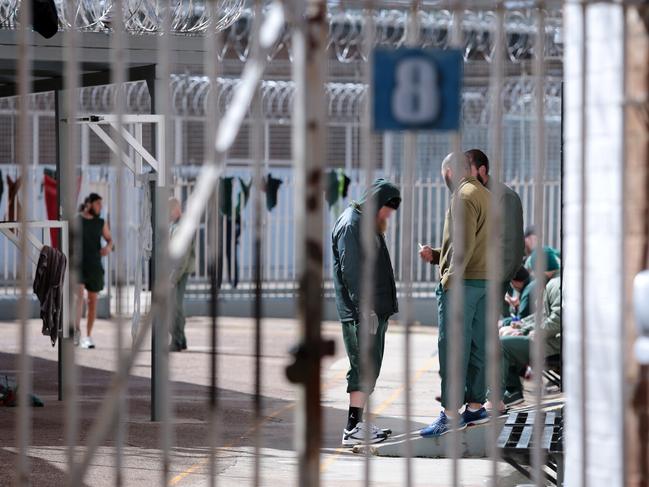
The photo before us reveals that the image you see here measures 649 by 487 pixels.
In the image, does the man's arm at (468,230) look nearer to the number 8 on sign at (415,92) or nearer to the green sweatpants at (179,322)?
the number 8 on sign at (415,92)

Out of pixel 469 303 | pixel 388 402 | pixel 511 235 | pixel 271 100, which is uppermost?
pixel 271 100

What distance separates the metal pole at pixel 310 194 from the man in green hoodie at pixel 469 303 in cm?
351

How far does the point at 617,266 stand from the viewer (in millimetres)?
4535

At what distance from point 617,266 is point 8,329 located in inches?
487

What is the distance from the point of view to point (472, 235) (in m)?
7.64

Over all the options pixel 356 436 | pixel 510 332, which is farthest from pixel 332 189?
pixel 356 436

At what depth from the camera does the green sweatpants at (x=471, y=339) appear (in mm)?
7895

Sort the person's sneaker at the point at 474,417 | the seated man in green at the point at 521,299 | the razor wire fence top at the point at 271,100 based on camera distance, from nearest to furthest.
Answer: the person's sneaker at the point at 474,417, the seated man in green at the point at 521,299, the razor wire fence top at the point at 271,100

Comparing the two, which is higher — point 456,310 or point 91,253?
point 456,310

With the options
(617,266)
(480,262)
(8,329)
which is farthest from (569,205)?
(8,329)

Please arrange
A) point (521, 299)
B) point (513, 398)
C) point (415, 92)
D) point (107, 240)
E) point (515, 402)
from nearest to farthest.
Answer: point (415, 92), point (515, 402), point (513, 398), point (521, 299), point (107, 240)

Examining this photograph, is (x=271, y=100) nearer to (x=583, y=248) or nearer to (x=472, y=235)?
(x=472, y=235)

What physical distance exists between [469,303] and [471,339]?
23cm

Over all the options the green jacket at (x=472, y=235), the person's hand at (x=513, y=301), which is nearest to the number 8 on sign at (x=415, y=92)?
the green jacket at (x=472, y=235)
